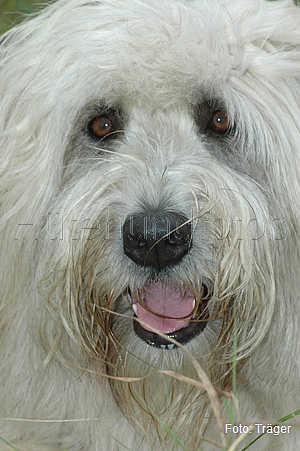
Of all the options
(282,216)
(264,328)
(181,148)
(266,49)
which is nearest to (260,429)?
(264,328)

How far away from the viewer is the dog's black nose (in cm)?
195

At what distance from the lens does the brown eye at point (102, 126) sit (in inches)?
88.0

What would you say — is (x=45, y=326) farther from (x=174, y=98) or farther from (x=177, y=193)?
(x=174, y=98)

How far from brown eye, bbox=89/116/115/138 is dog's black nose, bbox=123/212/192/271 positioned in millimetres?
355

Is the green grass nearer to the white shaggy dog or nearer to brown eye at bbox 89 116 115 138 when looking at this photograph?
the white shaggy dog

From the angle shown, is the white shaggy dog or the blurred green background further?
the blurred green background

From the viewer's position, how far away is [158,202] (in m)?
2.02

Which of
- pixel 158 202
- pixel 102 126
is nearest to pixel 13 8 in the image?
pixel 102 126

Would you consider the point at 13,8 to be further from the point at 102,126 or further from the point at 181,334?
the point at 181,334

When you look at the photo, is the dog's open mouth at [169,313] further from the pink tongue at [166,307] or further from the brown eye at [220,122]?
the brown eye at [220,122]

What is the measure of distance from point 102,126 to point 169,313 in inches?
21.7

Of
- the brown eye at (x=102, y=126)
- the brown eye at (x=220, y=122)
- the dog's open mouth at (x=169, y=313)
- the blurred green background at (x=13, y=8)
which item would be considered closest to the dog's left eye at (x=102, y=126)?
the brown eye at (x=102, y=126)

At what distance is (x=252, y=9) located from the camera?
7.45 ft

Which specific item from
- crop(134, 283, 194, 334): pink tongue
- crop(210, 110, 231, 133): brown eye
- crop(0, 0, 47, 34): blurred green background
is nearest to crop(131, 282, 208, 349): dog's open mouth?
crop(134, 283, 194, 334): pink tongue
